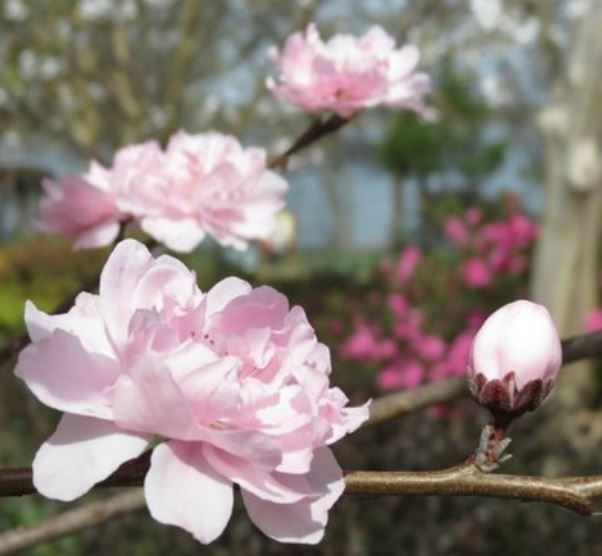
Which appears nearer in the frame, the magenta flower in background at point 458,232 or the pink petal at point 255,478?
the pink petal at point 255,478

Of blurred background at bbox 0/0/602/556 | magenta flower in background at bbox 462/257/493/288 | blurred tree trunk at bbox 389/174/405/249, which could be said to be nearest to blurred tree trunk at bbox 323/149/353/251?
blurred tree trunk at bbox 389/174/405/249

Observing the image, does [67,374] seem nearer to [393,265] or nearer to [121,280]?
[121,280]

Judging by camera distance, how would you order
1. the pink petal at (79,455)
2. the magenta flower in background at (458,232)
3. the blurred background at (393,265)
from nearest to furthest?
the pink petal at (79,455) < the blurred background at (393,265) < the magenta flower in background at (458,232)

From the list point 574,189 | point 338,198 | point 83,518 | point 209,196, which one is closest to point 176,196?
point 209,196

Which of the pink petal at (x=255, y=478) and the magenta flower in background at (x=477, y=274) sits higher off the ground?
the pink petal at (x=255, y=478)

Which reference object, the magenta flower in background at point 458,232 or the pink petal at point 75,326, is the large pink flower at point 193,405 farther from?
the magenta flower in background at point 458,232

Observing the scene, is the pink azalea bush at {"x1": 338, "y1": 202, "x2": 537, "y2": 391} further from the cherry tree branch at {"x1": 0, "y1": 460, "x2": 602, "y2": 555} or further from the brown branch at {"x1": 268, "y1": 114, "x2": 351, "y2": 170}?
the cherry tree branch at {"x1": 0, "y1": 460, "x2": 602, "y2": 555}

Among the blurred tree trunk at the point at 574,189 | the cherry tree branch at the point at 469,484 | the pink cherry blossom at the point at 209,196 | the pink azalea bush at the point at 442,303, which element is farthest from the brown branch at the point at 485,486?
the blurred tree trunk at the point at 574,189
